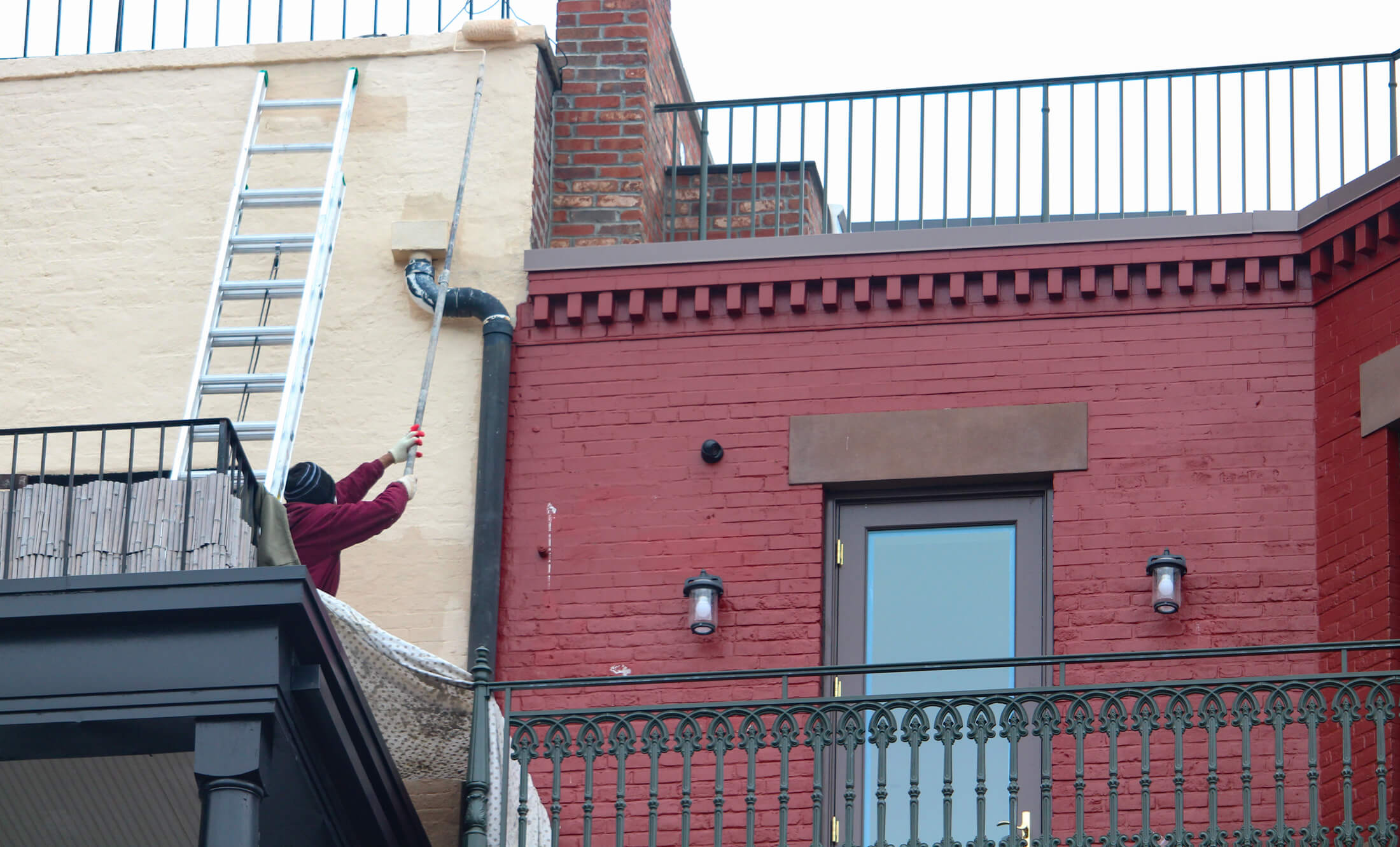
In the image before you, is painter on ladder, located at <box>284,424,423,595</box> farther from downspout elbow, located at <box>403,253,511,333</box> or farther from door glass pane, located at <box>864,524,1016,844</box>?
door glass pane, located at <box>864,524,1016,844</box>

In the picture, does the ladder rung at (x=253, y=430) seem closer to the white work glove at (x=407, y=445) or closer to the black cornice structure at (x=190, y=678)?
the white work glove at (x=407, y=445)

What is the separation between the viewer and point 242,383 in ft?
36.9

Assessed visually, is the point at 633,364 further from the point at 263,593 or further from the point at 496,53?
the point at 263,593

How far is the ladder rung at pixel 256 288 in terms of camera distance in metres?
11.6

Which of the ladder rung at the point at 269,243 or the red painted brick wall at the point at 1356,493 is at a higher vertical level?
the ladder rung at the point at 269,243

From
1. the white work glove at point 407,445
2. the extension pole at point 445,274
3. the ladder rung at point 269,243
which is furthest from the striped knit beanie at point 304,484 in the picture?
the ladder rung at point 269,243

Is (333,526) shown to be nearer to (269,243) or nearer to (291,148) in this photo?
(269,243)

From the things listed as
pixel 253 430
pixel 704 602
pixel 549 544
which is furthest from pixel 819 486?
pixel 253 430

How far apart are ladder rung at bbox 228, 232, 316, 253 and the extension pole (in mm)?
685

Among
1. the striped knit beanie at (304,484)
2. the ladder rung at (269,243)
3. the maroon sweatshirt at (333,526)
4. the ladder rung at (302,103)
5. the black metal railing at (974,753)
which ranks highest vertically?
the ladder rung at (302,103)

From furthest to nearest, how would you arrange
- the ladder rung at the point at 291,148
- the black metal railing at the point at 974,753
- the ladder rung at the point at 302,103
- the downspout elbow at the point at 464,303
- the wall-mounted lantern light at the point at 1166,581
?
the ladder rung at the point at 302,103 < the ladder rung at the point at 291,148 < the downspout elbow at the point at 464,303 < the wall-mounted lantern light at the point at 1166,581 < the black metal railing at the point at 974,753

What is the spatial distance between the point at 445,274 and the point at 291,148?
56.0 inches

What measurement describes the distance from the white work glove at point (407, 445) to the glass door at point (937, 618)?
222cm

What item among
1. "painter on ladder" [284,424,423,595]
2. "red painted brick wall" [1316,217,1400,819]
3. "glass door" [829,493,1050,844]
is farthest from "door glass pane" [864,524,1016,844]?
"painter on ladder" [284,424,423,595]
